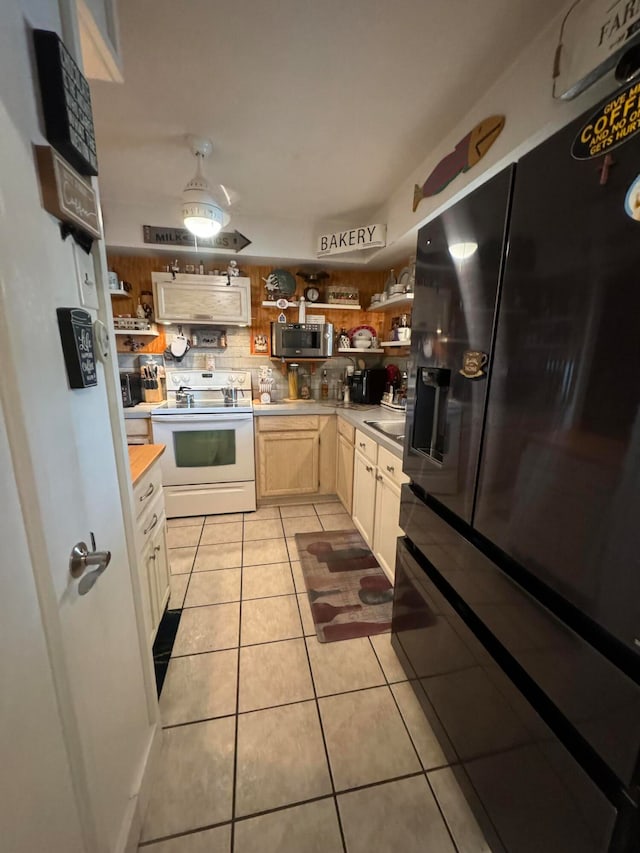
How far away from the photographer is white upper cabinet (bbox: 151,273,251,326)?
2.93m

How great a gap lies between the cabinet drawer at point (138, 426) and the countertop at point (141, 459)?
115cm

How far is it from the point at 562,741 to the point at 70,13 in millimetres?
1917

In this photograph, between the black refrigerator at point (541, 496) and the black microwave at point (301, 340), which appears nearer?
the black refrigerator at point (541, 496)

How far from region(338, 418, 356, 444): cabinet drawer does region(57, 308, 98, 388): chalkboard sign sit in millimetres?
2056

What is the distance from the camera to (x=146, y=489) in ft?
4.76

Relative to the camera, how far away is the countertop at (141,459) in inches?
52.9

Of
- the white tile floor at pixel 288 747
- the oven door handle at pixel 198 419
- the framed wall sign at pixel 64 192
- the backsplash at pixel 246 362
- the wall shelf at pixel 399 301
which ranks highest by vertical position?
the wall shelf at pixel 399 301

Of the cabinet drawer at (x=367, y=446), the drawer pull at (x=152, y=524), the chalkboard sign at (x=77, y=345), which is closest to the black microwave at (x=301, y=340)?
the cabinet drawer at (x=367, y=446)

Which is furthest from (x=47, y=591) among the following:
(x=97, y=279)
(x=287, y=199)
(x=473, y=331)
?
(x=287, y=199)

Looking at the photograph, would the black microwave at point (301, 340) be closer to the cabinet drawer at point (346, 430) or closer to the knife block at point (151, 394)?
the cabinet drawer at point (346, 430)

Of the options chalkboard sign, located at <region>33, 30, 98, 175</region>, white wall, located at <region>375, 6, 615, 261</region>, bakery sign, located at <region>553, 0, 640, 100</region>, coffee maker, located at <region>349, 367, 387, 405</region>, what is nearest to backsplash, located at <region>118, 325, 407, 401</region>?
coffee maker, located at <region>349, 367, 387, 405</region>

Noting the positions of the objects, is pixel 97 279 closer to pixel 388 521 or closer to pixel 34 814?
pixel 34 814

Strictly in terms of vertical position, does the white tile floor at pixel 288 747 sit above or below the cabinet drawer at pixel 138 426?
below

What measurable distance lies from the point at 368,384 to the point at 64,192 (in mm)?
2744
